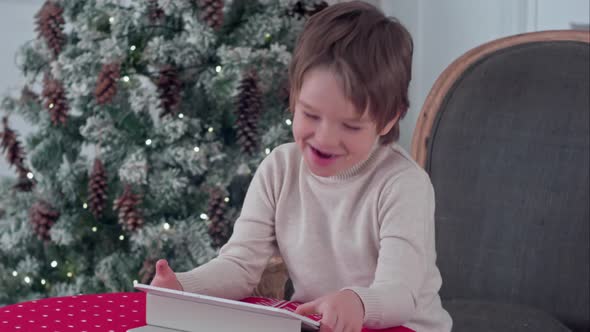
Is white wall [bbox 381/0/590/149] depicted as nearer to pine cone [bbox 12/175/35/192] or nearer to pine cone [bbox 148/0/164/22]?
pine cone [bbox 148/0/164/22]

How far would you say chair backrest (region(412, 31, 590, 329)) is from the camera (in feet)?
5.58

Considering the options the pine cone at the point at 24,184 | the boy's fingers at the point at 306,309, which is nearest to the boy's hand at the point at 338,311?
the boy's fingers at the point at 306,309

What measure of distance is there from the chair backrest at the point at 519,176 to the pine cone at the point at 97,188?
37.1 inches

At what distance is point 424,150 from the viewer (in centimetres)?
191

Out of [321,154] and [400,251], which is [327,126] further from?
[400,251]

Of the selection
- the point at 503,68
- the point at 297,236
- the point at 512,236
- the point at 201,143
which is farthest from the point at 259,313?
the point at 201,143

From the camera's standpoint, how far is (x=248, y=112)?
91.1 inches

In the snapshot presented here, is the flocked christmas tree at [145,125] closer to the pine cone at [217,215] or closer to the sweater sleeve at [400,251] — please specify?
the pine cone at [217,215]

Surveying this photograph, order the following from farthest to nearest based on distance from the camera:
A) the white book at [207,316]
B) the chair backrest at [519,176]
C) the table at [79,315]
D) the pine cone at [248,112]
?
the pine cone at [248,112], the chair backrest at [519,176], the table at [79,315], the white book at [207,316]

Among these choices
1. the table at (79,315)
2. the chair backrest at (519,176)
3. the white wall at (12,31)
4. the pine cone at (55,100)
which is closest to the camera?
the table at (79,315)

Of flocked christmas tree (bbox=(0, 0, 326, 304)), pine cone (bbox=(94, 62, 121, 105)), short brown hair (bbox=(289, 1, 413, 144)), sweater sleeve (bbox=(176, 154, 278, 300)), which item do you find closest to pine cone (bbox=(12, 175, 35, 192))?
flocked christmas tree (bbox=(0, 0, 326, 304))

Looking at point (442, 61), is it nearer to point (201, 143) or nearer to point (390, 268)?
point (201, 143)

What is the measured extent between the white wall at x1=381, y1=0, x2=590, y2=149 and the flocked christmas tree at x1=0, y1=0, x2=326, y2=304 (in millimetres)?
428

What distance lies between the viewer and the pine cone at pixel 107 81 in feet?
7.62
